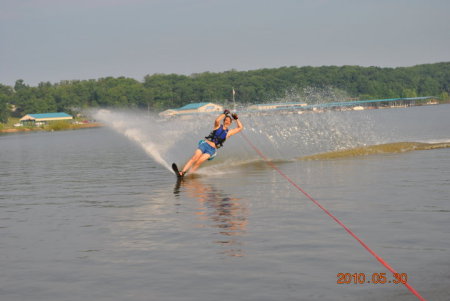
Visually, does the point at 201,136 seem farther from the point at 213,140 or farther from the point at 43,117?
the point at 43,117

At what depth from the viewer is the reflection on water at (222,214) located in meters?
9.55

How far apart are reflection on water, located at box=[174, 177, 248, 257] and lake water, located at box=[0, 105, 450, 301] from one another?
0.02 m

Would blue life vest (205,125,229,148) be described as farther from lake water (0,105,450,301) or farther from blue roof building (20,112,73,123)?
blue roof building (20,112,73,123)

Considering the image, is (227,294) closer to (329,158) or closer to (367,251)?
A: (367,251)

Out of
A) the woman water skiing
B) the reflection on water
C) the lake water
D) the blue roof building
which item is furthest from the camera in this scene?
the blue roof building

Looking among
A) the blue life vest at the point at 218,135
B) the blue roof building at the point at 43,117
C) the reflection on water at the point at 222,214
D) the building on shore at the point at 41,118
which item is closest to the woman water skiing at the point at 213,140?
the blue life vest at the point at 218,135

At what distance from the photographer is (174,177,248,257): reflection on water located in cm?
955

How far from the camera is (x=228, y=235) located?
1009 cm

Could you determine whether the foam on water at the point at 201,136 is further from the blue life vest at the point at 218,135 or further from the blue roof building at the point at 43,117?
the blue roof building at the point at 43,117

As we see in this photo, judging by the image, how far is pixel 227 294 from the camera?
23.4 feet

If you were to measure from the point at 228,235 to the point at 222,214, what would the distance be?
6.66 feet

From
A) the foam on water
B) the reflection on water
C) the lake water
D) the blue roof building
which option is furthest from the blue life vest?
the blue roof building

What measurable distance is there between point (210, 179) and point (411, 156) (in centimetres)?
870

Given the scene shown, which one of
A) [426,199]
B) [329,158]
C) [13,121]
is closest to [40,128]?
[13,121]
